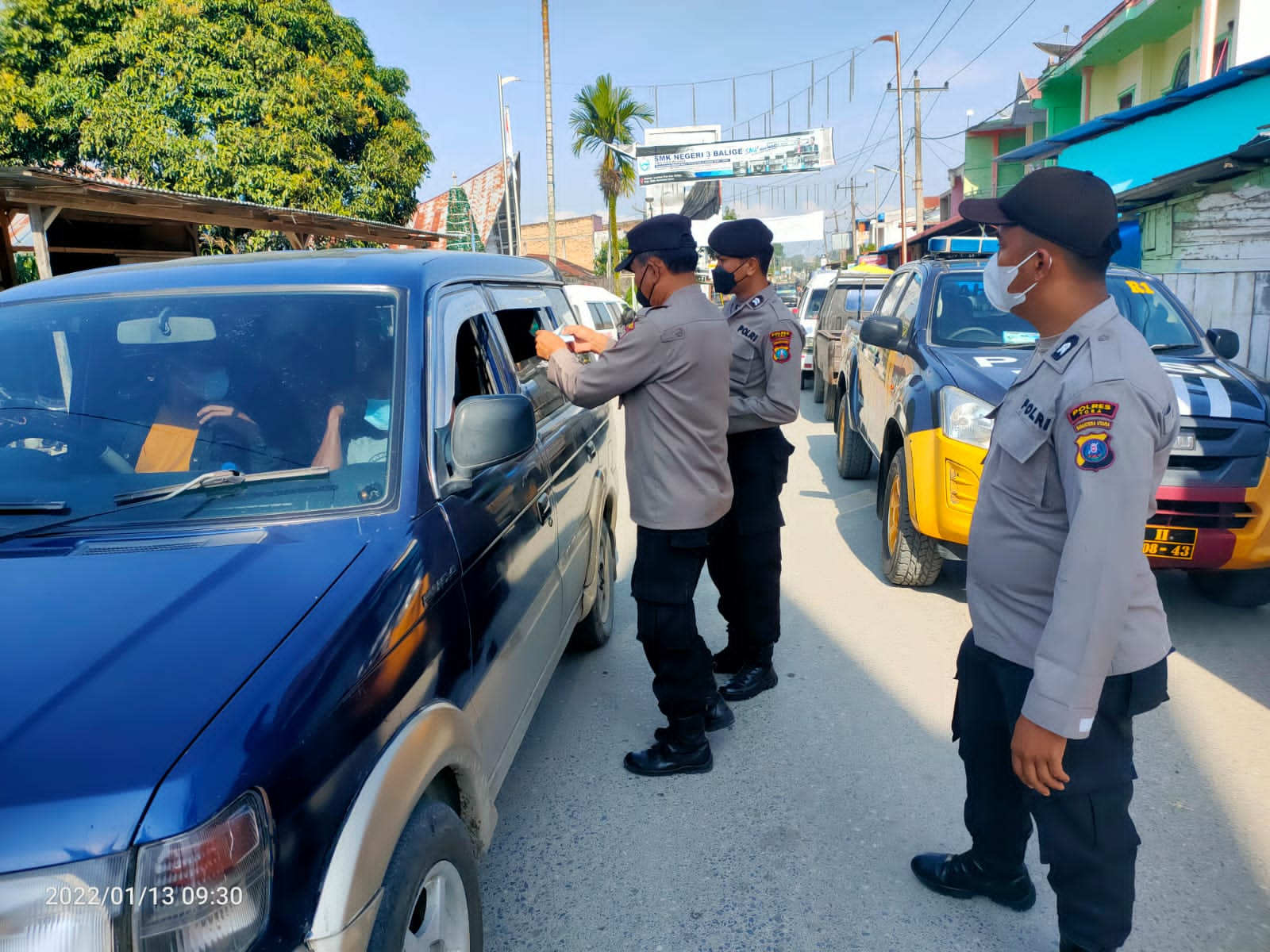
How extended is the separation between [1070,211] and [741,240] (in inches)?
87.3

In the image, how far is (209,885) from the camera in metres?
1.28

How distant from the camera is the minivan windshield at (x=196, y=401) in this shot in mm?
2168

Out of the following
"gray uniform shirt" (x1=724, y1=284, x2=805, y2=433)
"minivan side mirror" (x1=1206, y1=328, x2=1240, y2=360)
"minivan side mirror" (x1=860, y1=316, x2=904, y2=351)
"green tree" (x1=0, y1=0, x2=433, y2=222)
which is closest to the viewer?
"gray uniform shirt" (x1=724, y1=284, x2=805, y2=433)

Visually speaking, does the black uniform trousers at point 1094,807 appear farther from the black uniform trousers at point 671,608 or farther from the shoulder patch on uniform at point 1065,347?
the black uniform trousers at point 671,608

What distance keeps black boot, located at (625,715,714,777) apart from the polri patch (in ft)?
6.56

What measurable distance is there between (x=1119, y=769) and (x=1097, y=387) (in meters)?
0.88

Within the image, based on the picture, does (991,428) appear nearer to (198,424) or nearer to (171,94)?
(198,424)

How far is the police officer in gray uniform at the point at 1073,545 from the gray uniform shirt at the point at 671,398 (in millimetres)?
1064

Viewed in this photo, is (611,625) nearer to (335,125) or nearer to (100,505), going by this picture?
(100,505)

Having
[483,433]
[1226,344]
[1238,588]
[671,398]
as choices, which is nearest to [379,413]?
[483,433]

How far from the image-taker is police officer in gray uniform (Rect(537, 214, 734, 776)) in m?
2.94

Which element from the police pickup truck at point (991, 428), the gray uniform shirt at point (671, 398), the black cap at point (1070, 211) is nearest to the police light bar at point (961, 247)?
the police pickup truck at point (991, 428)

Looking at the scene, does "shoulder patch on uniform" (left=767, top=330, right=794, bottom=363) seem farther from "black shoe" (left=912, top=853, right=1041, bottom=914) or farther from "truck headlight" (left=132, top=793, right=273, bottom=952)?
"truck headlight" (left=132, top=793, right=273, bottom=952)

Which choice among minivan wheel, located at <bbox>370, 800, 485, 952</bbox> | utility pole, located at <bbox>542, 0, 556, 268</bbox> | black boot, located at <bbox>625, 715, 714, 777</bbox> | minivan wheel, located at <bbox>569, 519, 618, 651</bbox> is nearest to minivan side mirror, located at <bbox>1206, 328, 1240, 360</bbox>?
minivan wheel, located at <bbox>569, 519, 618, 651</bbox>
